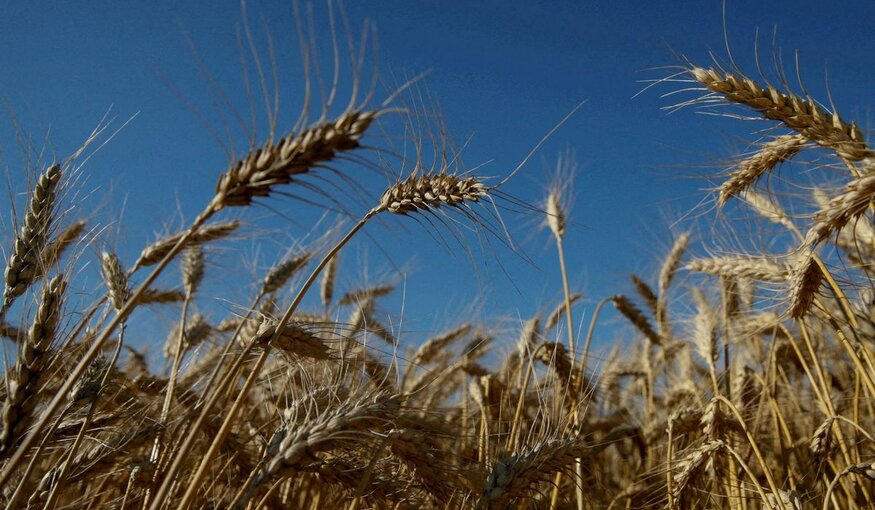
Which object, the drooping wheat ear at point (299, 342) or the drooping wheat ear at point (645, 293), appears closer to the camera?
the drooping wheat ear at point (299, 342)

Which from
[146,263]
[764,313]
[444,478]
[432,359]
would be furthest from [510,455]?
[432,359]

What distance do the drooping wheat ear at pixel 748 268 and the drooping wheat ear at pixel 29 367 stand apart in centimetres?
278

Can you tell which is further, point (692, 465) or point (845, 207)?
point (692, 465)

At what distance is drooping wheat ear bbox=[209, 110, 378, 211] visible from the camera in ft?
4.88

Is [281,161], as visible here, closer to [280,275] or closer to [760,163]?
[760,163]

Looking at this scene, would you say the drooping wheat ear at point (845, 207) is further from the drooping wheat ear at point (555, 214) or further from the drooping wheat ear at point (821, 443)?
the drooping wheat ear at point (555, 214)

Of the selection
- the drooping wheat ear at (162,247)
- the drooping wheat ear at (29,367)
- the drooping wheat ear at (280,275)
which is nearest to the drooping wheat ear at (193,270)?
the drooping wheat ear at (280,275)

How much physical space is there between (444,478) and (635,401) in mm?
3191

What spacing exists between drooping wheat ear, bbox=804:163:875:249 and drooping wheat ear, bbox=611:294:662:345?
9.69 ft

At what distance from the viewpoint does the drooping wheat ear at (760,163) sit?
90.8 inches

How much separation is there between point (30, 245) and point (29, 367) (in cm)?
62

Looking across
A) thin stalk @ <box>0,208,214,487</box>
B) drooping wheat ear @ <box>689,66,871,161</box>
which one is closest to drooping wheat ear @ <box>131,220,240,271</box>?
thin stalk @ <box>0,208,214,487</box>

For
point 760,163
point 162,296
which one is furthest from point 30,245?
point 760,163

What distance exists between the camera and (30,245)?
80.4 inches
